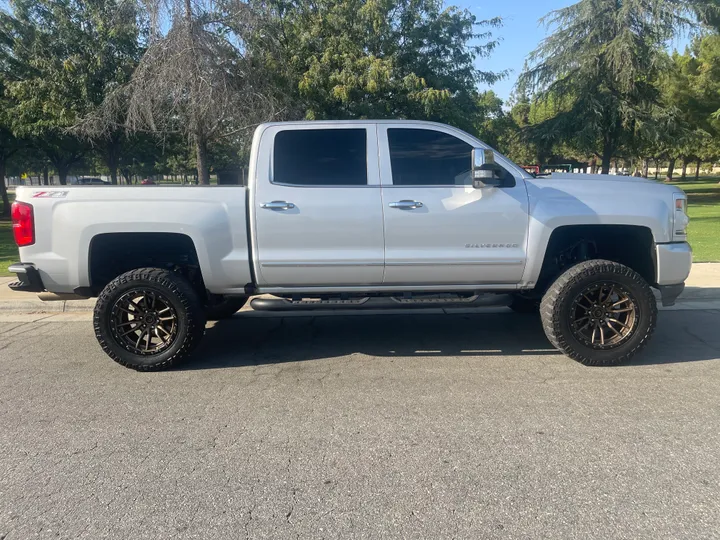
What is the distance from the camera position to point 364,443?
12.1 ft

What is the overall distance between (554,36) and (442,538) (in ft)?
79.6

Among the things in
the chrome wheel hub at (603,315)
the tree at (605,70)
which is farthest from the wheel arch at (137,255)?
the tree at (605,70)

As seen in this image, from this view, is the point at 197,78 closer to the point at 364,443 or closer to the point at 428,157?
the point at 428,157

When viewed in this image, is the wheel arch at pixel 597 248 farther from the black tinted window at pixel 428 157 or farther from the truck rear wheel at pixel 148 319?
the truck rear wheel at pixel 148 319

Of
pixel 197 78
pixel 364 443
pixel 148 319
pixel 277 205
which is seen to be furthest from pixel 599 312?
pixel 197 78

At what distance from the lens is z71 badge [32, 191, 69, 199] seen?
4.98 meters

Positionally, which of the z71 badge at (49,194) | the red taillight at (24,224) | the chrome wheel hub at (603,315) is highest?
the z71 badge at (49,194)

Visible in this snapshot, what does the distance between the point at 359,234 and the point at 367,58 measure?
915cm

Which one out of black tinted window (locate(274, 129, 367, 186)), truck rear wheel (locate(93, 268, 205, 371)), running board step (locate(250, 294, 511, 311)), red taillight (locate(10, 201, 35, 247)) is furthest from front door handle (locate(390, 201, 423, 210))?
red taillight (locate(10, 201, 35, 247))

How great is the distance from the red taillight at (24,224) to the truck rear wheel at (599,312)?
466 cm

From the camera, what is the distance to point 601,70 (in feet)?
73.6

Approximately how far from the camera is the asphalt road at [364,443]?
288 cm

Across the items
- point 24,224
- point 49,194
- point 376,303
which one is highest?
point 49,194

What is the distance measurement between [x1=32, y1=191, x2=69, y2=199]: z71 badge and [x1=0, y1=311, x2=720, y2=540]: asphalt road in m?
1.59
